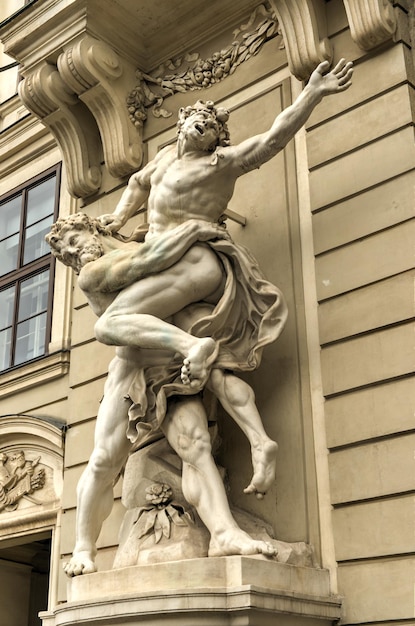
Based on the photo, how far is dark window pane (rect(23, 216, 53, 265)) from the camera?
29.1 feet

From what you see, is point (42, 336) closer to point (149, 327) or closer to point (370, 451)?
point (149, 327)

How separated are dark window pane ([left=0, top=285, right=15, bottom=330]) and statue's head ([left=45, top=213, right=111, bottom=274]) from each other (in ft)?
10.9

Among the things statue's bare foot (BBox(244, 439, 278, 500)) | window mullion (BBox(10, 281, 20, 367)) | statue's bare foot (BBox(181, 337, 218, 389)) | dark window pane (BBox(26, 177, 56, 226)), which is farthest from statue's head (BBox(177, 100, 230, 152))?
window mullion (BBox(10, 281, 20, 367))

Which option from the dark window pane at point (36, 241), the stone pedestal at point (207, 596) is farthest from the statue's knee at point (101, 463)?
the dark window pane at point (36, 241)

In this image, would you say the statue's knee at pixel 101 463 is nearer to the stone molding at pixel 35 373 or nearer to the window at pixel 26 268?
the stone molding at pixel 35 373

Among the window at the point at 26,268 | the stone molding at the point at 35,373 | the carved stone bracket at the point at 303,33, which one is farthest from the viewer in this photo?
the window at the point at 26,268

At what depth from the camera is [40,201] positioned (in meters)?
9.00

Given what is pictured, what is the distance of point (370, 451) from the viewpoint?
5008 mm

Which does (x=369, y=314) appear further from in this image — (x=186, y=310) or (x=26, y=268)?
(x=26, y=268)

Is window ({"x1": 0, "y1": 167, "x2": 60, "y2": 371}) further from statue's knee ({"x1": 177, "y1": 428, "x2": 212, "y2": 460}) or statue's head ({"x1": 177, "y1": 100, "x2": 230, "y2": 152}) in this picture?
statue's knee ({"x1": 177, "y1": 428, "x2": 212, "y2": 460})

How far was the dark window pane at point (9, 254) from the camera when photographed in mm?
9281

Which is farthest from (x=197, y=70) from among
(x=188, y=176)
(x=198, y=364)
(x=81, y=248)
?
(x=198, y=364)

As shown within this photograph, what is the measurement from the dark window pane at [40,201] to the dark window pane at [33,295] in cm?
66

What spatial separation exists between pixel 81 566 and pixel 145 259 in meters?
1.84
